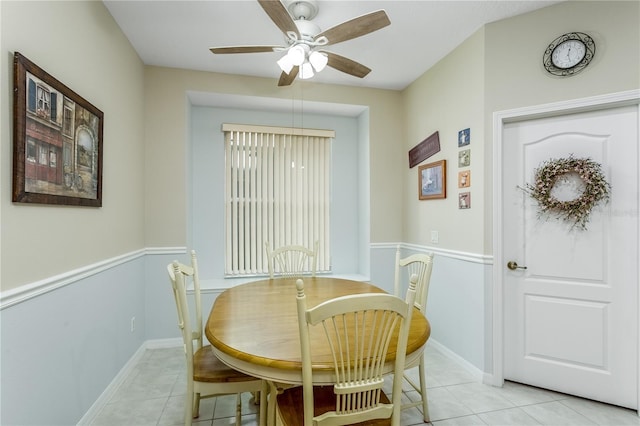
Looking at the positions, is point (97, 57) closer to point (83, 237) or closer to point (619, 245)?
point (83, 237)

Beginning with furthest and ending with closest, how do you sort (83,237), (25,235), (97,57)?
(97,57) → (83,237) → (25,235)

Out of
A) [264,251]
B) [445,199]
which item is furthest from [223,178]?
[445,199]

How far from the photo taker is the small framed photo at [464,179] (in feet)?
8.67

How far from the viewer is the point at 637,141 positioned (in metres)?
2.03

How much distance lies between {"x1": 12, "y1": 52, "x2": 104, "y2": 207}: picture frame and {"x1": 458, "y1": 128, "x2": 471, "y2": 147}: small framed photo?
2848mm

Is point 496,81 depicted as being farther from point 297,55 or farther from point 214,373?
point 214,373

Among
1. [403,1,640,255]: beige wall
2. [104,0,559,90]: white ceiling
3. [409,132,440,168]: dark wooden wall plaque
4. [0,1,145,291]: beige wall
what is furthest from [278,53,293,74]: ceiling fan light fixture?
[409,132,440,168]: dark wooden wall plaque

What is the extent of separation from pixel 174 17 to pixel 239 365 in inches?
99.6

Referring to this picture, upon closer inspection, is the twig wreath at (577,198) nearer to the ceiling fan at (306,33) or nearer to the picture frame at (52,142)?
the ceiling fan at (306,33)

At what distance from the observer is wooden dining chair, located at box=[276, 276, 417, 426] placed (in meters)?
1.11

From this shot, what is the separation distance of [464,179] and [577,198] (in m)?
0.79

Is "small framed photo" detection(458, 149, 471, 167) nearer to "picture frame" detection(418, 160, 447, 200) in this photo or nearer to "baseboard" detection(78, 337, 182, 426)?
"picture frame" detection(418, 160, 447, 200)

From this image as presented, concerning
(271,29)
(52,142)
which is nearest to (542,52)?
(271,29)

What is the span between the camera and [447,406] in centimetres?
216
